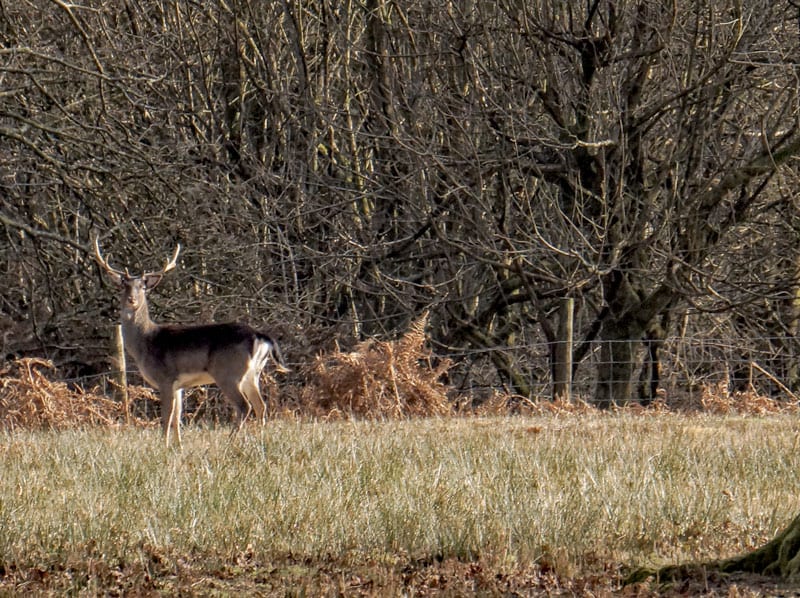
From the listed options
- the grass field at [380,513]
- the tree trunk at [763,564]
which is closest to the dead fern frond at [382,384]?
the grass field at [380,513]

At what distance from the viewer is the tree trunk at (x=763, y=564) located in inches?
202

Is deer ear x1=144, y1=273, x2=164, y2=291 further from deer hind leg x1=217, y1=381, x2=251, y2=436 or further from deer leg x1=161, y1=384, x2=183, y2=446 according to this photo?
deer hind leg x1=217, y1=381, x2=251, y2=436

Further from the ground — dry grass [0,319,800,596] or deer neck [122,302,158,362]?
deer neck [122,302,158,362]

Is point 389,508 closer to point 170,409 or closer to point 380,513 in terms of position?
point 380,513

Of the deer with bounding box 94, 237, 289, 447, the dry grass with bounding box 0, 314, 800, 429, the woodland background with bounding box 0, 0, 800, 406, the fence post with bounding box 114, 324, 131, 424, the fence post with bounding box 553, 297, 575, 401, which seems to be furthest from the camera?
the fence post with bounding box 553, 297, 575, 401

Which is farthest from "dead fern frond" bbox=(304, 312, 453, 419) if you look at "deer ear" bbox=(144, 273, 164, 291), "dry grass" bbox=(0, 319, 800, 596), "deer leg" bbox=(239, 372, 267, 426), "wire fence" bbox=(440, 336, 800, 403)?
"dry grass" bbox=(0, 319, 800, 596)

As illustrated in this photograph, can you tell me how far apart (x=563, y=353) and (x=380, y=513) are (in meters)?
8.56

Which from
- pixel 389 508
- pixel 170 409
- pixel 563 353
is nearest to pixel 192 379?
pixel 170 409

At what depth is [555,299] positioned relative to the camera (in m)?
16.2

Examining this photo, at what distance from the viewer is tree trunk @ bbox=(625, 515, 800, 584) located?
514 cm

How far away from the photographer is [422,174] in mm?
15320

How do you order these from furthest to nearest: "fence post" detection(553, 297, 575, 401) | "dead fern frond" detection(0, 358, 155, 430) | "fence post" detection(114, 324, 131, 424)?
"fence post" detection(553, 297, 575, 401)
"fence post" detection(114, 324, 131, 424)
"dead fern frond" detection(0, 358, 155, 430)

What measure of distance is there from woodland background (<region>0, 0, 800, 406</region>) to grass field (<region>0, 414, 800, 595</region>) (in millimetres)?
4773

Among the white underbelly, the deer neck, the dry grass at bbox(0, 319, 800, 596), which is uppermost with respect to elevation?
the deer neck
